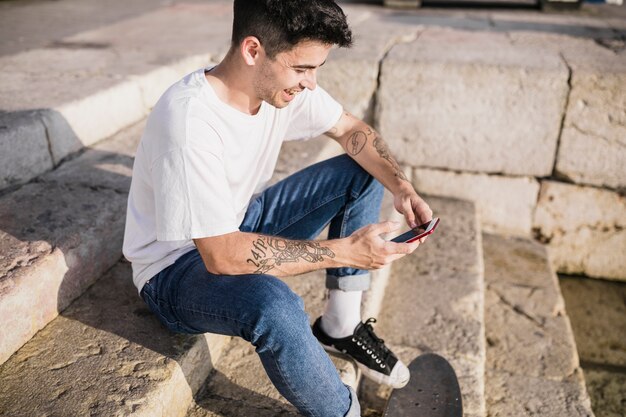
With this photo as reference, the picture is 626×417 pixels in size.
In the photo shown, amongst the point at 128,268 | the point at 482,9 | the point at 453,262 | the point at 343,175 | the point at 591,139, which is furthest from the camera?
the point at 482,9

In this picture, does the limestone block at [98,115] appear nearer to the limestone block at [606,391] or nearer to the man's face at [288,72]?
the man's face at [288,72]

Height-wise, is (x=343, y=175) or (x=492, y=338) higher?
(x=343, y=175)

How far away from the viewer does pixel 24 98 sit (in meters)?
2.85

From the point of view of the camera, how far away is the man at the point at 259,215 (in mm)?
1579

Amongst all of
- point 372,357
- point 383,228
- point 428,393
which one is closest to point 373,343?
point 372,357

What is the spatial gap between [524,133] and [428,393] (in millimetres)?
2130

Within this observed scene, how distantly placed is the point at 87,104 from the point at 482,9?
15.1ft

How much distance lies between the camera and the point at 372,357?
7.00ft

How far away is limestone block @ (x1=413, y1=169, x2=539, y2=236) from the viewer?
3898mm

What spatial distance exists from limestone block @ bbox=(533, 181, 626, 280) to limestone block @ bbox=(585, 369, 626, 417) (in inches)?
45.8

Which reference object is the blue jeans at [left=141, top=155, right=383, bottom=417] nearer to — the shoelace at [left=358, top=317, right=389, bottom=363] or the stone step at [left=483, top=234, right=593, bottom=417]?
the shoelace at [left=358, top=317, right=389, bottom=363]

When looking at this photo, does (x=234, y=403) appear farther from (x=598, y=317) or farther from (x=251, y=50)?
(x=598, y=317)

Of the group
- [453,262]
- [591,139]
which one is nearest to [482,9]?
[591,139]

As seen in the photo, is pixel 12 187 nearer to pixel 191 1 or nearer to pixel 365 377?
pixel 365 377
